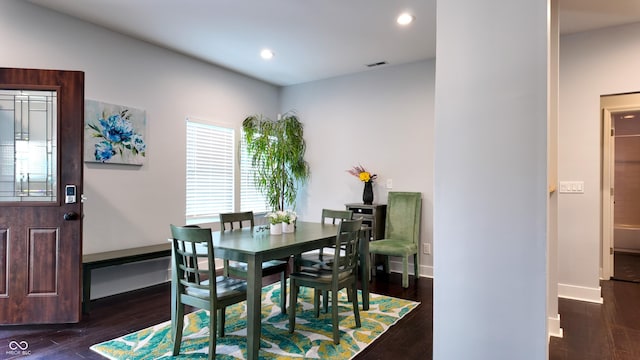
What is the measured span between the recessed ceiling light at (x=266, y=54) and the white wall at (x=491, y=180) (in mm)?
2898

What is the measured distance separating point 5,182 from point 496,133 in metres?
3.85

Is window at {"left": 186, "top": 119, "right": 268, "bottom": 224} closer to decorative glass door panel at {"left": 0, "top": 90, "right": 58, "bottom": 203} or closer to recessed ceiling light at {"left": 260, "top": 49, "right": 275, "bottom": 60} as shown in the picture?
recessed ceiling light at {"left": 260, "top": 49, "right": 275, "bottom": 60}

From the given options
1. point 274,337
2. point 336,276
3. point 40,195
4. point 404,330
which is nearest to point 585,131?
point 404,330

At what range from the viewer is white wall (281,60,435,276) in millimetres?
4781

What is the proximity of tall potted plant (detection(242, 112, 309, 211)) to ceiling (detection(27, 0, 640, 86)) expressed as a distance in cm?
108

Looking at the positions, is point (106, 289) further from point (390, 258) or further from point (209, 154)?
point (390, 258)

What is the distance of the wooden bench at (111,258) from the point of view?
10.7 ft

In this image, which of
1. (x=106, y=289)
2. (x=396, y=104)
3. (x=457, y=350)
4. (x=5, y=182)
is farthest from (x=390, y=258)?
(x=5, y=182)

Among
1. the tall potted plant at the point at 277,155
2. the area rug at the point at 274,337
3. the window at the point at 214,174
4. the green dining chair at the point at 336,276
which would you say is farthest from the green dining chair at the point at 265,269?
the tall potted plant at the point at 277,155

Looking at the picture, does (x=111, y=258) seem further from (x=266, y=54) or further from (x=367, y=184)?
(x=367, y=184)

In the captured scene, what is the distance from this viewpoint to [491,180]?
1.76 meters

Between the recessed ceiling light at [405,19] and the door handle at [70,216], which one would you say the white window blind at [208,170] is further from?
the recessed ceiling light at [405,19]

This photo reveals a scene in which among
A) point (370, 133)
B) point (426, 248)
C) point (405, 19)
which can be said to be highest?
point (405, 19)

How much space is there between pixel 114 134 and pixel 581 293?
17.4 feet
